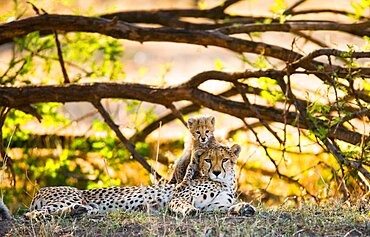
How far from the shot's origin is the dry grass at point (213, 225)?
237 inches

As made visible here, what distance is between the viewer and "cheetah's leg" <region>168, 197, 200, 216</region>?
6.78m

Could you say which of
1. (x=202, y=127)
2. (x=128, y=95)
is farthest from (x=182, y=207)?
(x=128, y=95)

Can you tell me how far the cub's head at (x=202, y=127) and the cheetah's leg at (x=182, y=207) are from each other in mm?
1321

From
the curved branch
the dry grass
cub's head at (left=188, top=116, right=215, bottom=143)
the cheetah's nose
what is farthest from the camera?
the curved branch

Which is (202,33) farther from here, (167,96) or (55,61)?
(55,61)

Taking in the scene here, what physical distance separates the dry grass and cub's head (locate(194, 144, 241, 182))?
923mm

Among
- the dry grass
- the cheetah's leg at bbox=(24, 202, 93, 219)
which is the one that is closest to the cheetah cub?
the cheetah's leg at bbox=(24, 202, 93, 219)

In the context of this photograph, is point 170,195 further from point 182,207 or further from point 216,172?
point 182,207

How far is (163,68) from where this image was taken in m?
11.3

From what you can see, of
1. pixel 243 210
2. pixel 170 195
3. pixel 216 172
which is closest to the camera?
pixel 243 210

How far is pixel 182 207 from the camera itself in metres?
6.91

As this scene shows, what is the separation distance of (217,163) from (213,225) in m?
1.54

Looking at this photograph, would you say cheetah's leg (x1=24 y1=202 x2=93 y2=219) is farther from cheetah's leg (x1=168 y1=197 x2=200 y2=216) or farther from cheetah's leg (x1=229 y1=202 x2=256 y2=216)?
cheetah's leg (x1=229 y1=202 x2=256 y2=216)

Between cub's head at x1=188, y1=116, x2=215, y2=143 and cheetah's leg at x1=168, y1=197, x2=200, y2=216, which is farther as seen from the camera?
cub's head at x1=188, y1=116, x2=215, y2=143
